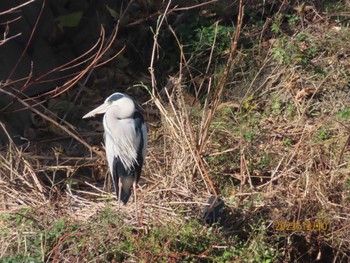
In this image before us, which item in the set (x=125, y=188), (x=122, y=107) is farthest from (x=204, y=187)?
Answer: (x=122, y=107)

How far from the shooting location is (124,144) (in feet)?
20.3

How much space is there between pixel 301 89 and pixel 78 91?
227 cm

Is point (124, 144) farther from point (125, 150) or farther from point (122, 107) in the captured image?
point (122, 107)

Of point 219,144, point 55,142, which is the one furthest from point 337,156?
point 55,142
